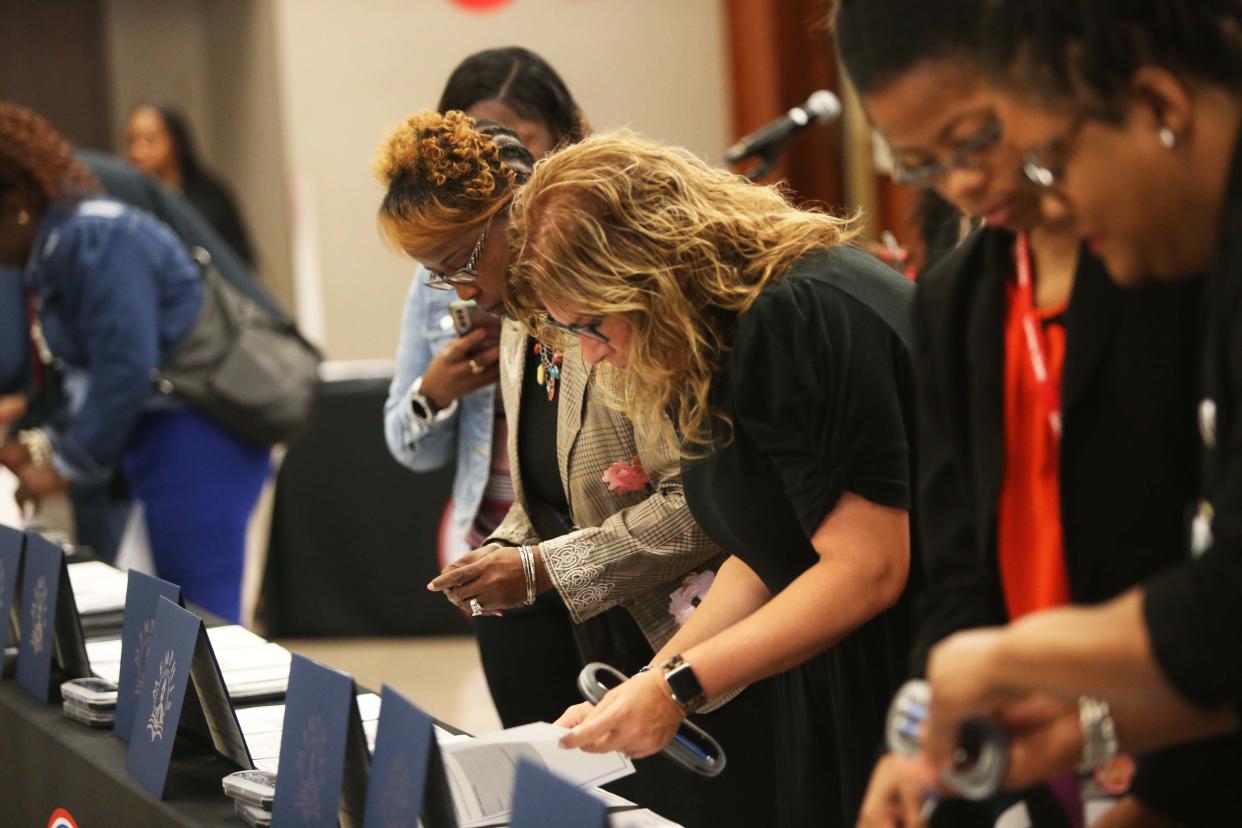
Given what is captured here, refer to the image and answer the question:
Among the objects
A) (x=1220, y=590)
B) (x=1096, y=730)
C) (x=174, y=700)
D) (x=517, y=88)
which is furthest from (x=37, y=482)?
(x=1220, y=590)

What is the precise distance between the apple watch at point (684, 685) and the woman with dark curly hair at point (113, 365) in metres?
1.96

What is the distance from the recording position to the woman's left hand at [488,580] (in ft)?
5.95

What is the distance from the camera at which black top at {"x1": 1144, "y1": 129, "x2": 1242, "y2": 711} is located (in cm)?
82

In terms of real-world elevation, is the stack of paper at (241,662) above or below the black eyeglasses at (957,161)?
below

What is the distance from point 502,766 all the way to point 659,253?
477 mm

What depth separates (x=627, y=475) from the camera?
1.80m

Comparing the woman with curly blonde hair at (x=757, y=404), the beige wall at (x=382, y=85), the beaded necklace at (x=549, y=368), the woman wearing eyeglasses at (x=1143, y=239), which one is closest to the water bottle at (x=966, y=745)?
the woman wearing eyeglasses at (x=1143, y=239)

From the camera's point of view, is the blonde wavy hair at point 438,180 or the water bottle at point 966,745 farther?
the blonde wavy hair at point 438,180

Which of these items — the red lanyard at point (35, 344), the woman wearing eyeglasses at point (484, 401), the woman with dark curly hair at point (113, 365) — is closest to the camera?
the woman wearing eyeglasses at point (484, 401)

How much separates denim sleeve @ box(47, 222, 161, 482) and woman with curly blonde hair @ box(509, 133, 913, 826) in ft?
5.42

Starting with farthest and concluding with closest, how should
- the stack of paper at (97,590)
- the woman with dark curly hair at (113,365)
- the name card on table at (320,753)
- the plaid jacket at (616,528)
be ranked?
the woman with dark curly hair at (113,365), the stack of paper at (97,590), the plaid jacket at (616,528), the name card on table at (320,753)

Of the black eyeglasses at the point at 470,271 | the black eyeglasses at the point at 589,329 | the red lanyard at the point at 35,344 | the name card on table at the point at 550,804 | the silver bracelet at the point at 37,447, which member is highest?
the black eyeglasses at the point at 589,329

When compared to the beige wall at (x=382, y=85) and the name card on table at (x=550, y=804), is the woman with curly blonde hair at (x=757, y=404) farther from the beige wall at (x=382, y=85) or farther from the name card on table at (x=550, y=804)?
the beige wall at (x=382, y=85)

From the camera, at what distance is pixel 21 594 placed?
6.78 ft
